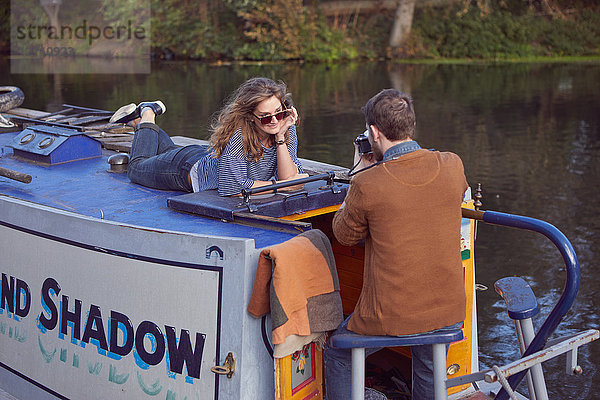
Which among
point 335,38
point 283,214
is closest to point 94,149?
point 283,214

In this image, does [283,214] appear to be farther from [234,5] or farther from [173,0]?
[173,0]

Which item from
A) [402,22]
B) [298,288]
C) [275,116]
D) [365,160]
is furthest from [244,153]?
[402,22]

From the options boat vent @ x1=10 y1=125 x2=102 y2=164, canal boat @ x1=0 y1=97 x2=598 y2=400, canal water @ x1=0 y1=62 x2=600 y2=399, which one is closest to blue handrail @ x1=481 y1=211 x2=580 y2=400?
canal boat @ x1=0 y1=97 x2=598 y2=400

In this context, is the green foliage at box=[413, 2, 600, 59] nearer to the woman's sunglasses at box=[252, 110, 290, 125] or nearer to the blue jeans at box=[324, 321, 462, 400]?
the woman's sunglasses at box=[252, 110, 290, 125]

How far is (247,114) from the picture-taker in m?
3.86

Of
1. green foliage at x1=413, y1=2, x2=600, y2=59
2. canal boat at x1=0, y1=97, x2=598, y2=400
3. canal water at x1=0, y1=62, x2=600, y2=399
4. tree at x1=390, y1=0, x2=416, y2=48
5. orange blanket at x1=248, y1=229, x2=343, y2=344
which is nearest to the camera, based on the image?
orange blanket at x1=248, y1=229, x2=343, y2=344

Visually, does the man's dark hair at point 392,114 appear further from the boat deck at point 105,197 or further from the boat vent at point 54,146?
the boat vent at point 54,146

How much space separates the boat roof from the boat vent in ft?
0.12

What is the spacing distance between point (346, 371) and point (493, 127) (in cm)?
1262

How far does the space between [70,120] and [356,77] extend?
17964 millimetres

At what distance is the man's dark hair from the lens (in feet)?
9.21

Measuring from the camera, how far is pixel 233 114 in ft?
12.7

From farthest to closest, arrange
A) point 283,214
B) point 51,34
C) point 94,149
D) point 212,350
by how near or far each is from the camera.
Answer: point 51,34 < point 94,149 < point 283,214 < point 212,350

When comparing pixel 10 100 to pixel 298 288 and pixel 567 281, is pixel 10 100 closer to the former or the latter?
pixel 298 288
